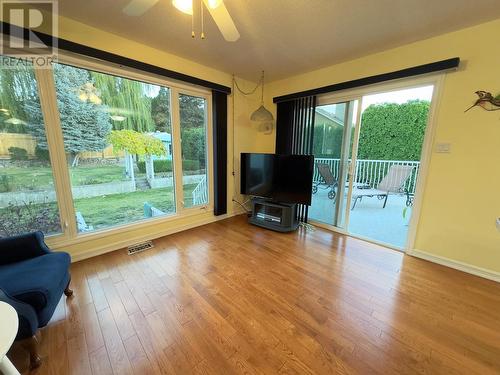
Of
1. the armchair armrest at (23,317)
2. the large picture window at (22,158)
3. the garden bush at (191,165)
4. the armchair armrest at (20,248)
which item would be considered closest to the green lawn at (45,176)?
the large picture window at (22,158)

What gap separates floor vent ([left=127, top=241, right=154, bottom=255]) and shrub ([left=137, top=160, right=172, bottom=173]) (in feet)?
3.15

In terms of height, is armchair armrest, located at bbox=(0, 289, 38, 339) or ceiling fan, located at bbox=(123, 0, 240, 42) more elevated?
ceiling fan, located at bbox=(123, 0, 240, 42)

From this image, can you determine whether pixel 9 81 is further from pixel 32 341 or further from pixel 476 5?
pixel 476 5

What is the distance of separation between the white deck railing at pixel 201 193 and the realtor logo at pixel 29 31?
6.96 feet

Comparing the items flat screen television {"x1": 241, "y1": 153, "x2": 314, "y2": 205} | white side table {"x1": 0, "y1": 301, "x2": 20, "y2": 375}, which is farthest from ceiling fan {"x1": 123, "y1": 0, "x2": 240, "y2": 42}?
flat screen television {"x1": 241, "y1": 153, "x2": 314, "y2": 205}

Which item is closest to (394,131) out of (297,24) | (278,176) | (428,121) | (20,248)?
(428,121)

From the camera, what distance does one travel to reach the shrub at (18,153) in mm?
1862

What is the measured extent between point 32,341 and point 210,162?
2609mm

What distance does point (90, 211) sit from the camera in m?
2.39

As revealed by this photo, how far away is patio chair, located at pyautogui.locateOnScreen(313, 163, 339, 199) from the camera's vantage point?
10.6ft

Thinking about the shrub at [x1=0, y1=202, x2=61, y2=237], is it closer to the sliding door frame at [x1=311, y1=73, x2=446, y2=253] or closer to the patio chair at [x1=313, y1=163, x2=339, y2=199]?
the patio chair at [x1=313, y1=163, x2=339, y2=199]

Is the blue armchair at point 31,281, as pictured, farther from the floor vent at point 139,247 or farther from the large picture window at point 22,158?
the floor vent at point 139,247

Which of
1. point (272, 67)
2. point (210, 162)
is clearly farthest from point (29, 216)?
point (272, 67)

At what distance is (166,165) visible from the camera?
2.91 m
